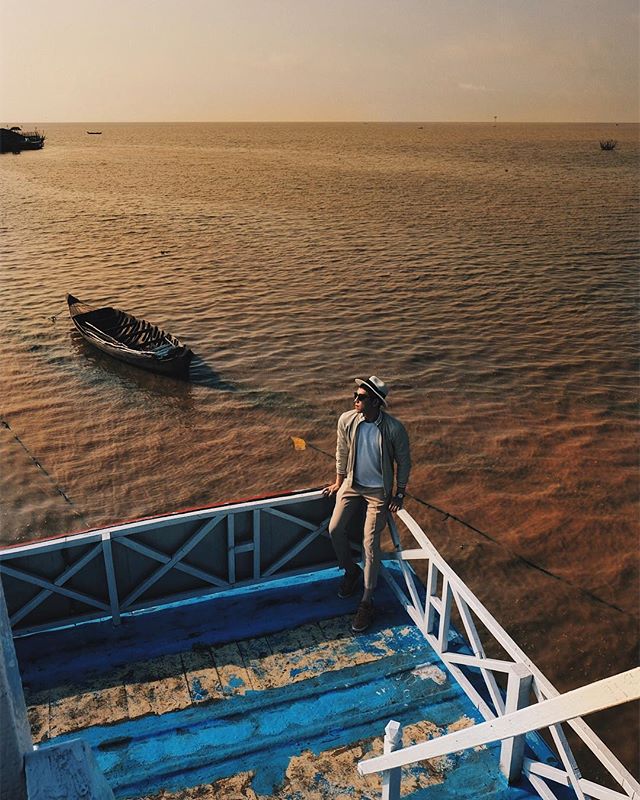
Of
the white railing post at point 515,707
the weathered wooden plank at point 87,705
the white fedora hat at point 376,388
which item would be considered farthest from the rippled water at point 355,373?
the weathered wooden plank at point 87,705

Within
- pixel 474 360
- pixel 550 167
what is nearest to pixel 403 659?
pixel 474 360

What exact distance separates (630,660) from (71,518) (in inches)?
373

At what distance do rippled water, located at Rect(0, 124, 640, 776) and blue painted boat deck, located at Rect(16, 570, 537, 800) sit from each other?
150 inches

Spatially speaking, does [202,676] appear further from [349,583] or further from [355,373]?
[355,373]

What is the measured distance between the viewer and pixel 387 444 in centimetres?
654

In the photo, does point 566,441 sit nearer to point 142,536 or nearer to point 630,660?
point 630,660

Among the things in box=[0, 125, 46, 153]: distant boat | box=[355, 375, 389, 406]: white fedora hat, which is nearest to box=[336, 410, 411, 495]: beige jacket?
box=[355, 375, 389, 406]: white fedora hat

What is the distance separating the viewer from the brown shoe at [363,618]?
6660 millimetres

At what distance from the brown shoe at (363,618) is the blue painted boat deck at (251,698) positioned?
0.26ft

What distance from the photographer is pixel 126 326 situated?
20.6m

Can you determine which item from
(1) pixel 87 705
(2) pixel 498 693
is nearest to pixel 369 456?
(2) pixel 498 693

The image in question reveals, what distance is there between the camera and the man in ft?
21.2

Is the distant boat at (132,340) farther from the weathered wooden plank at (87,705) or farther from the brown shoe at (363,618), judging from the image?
the weathered wooden plank at (87,705)

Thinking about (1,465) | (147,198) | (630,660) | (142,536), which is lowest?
(630,660)
